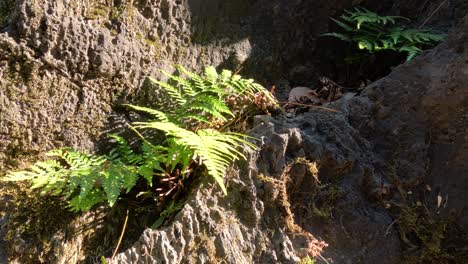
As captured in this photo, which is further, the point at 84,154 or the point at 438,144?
the point at 438,144

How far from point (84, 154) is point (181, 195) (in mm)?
774

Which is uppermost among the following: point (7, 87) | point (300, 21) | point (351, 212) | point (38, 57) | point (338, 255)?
point (300, 21)

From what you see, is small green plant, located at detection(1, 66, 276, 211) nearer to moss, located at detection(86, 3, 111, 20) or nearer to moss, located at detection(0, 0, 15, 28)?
moss, located at detection(86, 3, 111, 20)

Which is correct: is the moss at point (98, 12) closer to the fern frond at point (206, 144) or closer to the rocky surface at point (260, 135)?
the rocky surface at point (260, 135)

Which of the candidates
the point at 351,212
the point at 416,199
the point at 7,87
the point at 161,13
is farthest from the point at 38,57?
the point at 416,199

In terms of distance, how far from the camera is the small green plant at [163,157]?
278cm

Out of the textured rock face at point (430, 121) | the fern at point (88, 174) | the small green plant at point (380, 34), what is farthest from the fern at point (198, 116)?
the small green plant at point (380, 34)

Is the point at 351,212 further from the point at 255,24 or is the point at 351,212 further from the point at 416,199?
the point at 255,24

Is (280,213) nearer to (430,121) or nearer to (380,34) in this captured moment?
(430,121)

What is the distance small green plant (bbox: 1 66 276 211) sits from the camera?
278 cm

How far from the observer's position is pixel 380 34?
12.9 feet

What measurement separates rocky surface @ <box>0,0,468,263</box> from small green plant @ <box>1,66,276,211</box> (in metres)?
0.24

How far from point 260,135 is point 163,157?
0.73 m

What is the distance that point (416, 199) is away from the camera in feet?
10.6
